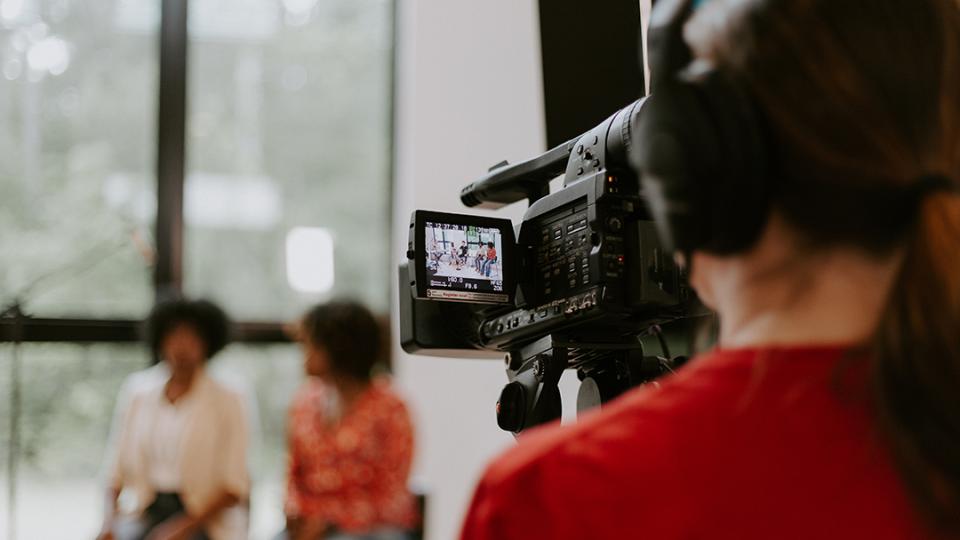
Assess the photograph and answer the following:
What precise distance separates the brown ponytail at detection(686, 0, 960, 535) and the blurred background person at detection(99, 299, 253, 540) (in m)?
3.10

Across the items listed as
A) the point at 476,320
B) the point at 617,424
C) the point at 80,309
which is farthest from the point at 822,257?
the point at 80,309

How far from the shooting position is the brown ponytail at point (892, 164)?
0.61 m

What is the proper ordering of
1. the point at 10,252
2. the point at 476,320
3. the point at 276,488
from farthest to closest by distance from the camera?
the point at 276,488
the point at 10,252
the point at 476,320

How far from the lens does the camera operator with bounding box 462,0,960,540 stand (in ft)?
1.99

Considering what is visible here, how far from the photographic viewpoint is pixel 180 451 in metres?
3.48

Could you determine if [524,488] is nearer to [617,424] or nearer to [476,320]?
[617,424]

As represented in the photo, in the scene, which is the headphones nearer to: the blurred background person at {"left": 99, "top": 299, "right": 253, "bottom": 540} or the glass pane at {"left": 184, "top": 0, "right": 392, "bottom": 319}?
the blurred background person at {"left": 99, "top": 299, "right": 253, "bottom": 540}

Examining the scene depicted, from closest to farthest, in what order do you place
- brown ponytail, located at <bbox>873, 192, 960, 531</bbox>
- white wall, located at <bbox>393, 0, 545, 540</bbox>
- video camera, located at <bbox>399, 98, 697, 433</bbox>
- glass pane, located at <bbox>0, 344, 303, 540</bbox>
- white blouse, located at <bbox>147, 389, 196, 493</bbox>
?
brown ponytail, located at <bbox>873, 192, 960, 531</bbox> < video camera, located at <bbox>399, 98, 697, 433</bbox> < white wall, located at <bbox>393, 0, 545, 540</bbox> < white blouse, located at <bbox>147, 389, 196, 493</bbox> < glass pane, located at <bbox>0, 344, 303, 540</bbox>

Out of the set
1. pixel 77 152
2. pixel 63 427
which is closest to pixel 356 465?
pixel 63 427

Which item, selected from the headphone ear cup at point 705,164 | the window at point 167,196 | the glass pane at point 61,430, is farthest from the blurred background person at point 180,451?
the headphone ear cup at point 705,164

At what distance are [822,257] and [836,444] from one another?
0.11 meters

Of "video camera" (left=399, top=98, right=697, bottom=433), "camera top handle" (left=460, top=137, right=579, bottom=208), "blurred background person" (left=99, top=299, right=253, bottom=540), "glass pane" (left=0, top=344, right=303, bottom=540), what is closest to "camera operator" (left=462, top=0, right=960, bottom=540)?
"video camera" (left=399, top=98, right=697, bottom=433)

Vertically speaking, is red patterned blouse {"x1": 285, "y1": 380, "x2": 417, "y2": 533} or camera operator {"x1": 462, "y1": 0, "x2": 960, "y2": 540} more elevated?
camera operator {"x1": 462, "y1": 0, "x2": 960, "y2": 540}

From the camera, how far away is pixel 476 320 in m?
1.64
